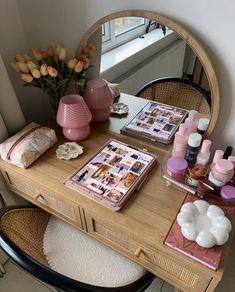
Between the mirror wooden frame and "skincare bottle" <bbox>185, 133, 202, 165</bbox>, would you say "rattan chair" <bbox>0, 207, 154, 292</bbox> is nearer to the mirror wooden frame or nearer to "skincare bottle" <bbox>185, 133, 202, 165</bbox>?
"skincare bottle" <bbox>185, 133, 202, 165</bbox>

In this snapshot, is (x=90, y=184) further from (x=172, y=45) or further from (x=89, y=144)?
(x=172, y=45)

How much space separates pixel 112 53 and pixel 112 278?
35.4 inches

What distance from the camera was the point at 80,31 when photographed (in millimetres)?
1041

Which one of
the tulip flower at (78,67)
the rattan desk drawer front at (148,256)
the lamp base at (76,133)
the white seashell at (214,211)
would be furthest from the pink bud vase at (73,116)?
the white seashell at (214,211)

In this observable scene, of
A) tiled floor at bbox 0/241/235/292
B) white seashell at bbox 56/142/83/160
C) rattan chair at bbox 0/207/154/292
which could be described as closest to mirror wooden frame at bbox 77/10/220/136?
white seashell at bbox 56/142/83/160

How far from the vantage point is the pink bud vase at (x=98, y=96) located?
3.49 ft

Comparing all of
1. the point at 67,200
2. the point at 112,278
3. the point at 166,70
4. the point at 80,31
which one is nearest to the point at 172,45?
the point at 166,70

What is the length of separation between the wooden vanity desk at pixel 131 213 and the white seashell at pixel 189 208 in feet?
0.13

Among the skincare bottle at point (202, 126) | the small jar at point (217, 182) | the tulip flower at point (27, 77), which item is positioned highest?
the tulip flower at point (27, 77)

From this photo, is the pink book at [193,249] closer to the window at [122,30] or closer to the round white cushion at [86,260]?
the round white cushion at [86,260]

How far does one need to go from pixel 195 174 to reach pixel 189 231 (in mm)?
196

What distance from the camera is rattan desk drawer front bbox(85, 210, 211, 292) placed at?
72 cm

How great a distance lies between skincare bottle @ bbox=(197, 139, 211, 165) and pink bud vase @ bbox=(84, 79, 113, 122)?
0.46m

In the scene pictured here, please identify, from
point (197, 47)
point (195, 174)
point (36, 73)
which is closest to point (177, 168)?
point (195, 174)
